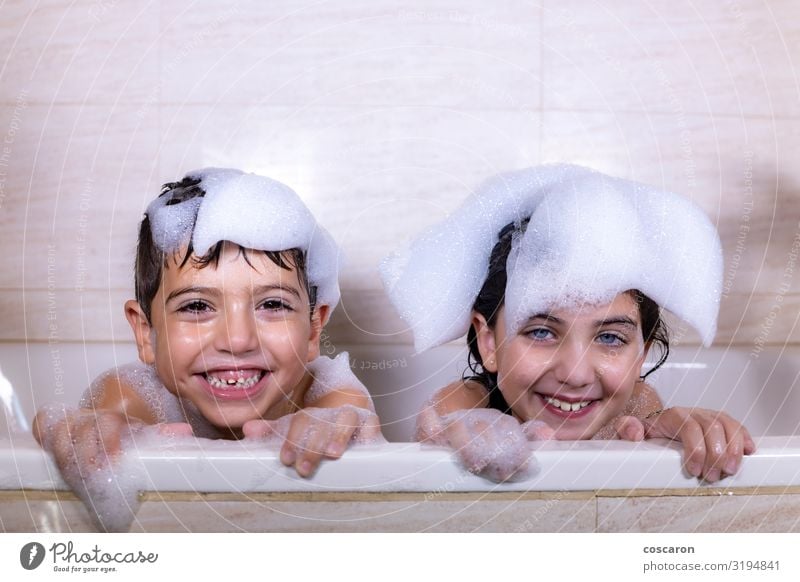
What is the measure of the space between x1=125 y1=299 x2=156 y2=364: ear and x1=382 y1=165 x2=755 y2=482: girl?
262mm

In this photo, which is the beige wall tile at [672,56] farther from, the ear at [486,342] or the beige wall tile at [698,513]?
the beige wall tile at [698,513]

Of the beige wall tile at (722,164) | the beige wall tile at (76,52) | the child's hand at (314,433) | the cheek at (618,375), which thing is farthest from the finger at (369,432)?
the beige wall tile at (76,52)

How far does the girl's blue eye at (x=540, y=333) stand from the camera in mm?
848

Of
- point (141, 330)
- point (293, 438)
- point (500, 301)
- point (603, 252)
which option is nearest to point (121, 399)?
point (141, 330)

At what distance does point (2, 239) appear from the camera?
1.07 meters

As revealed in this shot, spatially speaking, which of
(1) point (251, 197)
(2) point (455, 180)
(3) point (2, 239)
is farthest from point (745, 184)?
(3) point (2, 239)

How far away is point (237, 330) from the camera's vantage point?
839mm

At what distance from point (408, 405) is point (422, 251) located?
0.55 feet

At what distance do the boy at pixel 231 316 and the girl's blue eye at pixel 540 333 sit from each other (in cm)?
17

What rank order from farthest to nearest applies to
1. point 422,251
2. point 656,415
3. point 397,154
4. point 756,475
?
1. point 397,154
2. point 422,251
3. point 656,415
4. point 756,475

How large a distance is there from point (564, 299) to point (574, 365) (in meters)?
0.06

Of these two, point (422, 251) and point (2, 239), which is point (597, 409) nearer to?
point (422, 251)

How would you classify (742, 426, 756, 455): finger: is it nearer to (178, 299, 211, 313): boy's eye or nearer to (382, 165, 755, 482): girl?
(382, 165, 755, 482): girl

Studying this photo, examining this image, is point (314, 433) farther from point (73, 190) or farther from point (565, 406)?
point (73, 190)
